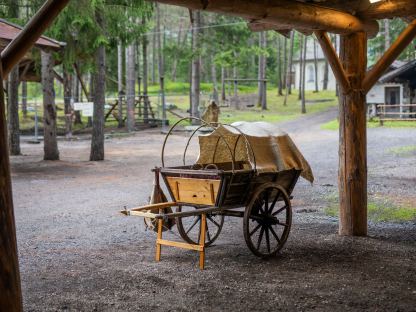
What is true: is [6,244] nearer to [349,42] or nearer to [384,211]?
[349,42]

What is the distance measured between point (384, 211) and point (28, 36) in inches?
336

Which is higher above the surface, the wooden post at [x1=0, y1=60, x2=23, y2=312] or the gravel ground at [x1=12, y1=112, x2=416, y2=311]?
the wooden post at [x1=0, y1=60, x2=23, y2=312]

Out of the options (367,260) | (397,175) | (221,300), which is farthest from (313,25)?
(397,175)

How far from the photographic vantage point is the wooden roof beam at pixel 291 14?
679 cm

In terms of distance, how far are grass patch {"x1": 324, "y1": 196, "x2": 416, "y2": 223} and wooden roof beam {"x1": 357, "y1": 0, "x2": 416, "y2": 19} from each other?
12.4ft

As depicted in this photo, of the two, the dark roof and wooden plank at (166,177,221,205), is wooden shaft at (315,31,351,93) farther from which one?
the dark roof

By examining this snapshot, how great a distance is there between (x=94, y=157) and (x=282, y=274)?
15.1m

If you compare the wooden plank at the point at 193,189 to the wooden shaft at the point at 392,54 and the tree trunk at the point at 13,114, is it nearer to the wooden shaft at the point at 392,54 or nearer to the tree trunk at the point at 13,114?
the wooden shaft at the point at 392,54

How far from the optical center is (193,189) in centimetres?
788

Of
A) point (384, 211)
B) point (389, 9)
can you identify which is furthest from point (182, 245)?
point (384, 211)

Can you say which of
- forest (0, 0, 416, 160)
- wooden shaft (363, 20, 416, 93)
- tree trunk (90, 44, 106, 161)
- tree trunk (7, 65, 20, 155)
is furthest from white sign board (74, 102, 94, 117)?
wooden shaft (363, 20, 416, 93)

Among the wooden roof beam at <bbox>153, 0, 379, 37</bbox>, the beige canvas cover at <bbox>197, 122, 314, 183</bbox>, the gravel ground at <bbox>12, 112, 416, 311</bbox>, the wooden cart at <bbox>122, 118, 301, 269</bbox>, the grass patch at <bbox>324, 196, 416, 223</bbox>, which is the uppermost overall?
the wooden roof beam at <bbox>153, 0, 379, 37</bbox>

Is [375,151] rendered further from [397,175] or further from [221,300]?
[221,300]

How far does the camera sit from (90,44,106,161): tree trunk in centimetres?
2077
